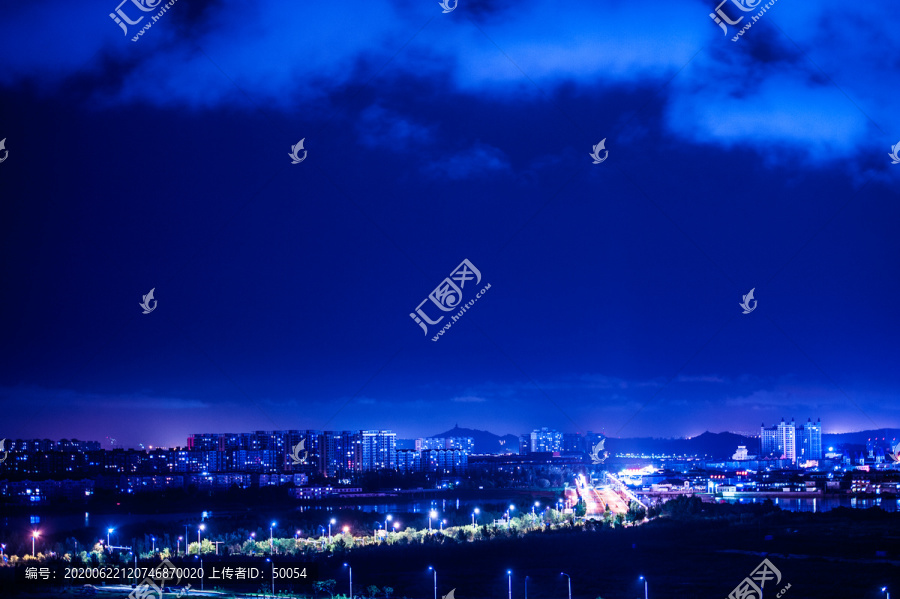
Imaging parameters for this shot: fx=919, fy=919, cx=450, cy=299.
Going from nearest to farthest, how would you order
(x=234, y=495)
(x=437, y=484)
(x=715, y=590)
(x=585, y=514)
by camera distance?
(x=715, y=590)
(x=585, y=514)
(x=234, y=495)
(x=437, y=484)

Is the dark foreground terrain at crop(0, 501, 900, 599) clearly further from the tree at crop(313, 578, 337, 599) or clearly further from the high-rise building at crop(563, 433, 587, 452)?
the high-rise building at crop(563, 433, 587, 452)

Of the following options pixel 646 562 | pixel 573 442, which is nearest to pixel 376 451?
pixel 573 442

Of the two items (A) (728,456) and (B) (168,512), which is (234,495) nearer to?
(B) (168,512)

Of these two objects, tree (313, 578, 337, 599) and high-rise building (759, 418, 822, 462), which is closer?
tree (313, 578, 337, 599)

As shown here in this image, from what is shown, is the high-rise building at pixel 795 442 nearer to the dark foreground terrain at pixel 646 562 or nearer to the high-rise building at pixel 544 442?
the high-rise building at pixel 544 442

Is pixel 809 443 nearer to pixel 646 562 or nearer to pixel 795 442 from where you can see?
pixel 795 442

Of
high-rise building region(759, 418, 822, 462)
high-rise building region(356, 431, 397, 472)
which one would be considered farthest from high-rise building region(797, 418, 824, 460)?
high-rise building region(356, 431, 397, 472)

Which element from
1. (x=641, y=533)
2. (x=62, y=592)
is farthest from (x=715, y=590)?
(x=62, y=592)

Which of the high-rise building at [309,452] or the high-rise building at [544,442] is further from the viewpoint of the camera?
the high-rise building at [544,442]

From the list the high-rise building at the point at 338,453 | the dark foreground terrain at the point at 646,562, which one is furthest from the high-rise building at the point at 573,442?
the dark foreground terrain at the point at 646,562

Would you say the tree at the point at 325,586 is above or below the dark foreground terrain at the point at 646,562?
above

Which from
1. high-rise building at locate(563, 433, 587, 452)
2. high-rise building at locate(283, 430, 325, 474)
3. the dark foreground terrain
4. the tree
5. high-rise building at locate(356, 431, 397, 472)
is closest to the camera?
the tree
